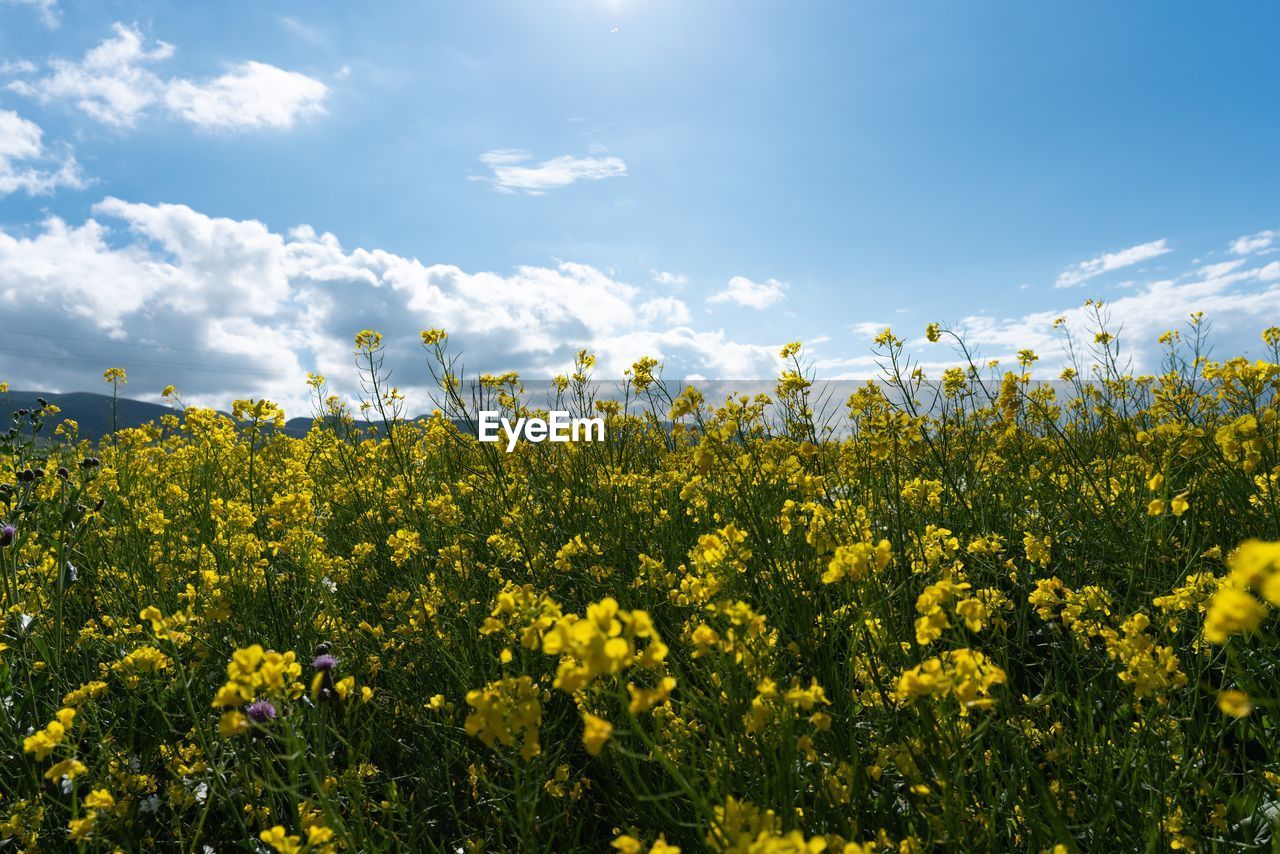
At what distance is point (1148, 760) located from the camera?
172 cm

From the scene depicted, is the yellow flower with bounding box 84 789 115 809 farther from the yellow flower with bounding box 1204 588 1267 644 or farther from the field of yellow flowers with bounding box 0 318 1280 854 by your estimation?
the yellow flower with bounding box 1204 588 1267 644

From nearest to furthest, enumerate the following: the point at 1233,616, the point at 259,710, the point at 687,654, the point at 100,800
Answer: the point at 1233,616, the point at 100,800, the point at 259,710, the point at 687,654

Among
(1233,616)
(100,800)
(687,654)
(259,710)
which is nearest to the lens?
(1233,616)

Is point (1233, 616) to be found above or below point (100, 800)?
above

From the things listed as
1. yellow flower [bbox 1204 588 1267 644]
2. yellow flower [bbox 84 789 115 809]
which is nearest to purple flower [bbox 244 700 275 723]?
yellow flower [bbox 84 789 115 809]

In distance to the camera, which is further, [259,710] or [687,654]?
[687,654]

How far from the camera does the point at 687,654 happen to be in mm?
2176

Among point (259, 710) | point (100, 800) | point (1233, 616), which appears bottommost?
point (100, 800)

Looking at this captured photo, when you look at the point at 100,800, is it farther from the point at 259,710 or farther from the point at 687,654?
the point at 687,654

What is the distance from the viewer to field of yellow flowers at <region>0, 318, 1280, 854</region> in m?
1.40

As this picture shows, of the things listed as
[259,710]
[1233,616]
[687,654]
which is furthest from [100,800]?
[1233,616]

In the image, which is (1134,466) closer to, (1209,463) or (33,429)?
(1209,463)

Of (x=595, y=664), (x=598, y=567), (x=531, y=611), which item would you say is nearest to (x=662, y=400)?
(x=598, y=567)

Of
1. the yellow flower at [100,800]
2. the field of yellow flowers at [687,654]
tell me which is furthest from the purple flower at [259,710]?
the yellow flower at [100,800]
